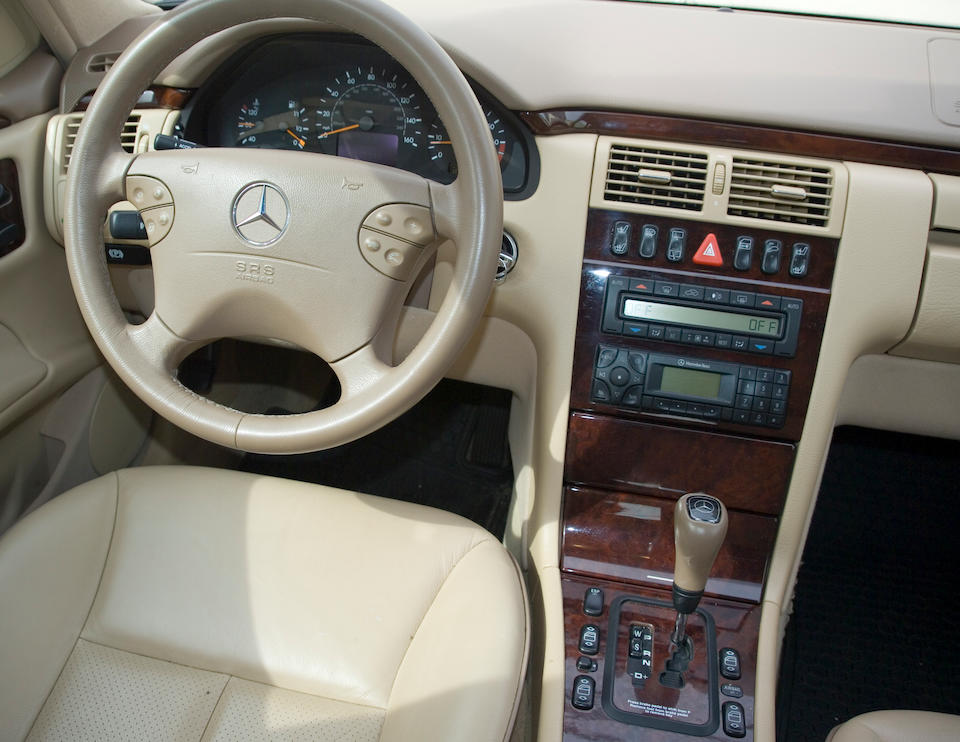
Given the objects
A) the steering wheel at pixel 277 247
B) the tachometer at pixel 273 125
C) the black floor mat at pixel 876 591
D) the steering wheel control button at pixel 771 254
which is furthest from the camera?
the black floor mat at pixel 876 591

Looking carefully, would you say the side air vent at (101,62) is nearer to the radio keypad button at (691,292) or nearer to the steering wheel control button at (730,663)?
the radio keypad button at (691,292)

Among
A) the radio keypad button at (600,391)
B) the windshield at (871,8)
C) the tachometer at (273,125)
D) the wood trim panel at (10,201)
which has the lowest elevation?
the radio keypad button at (600,391)

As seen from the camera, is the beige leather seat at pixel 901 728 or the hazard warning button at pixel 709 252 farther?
the hazard warning button at pixel 709 252

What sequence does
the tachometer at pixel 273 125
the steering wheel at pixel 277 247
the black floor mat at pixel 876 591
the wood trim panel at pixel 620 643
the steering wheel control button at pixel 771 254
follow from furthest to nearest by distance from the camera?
the black floor mat at pixel 876 591 → the tachometer at pixel 273 125 → the steering wheel control button at pixel 771 254 → the wood trim panel at pixel 620 643 → the steering wheel at pixel 277 247

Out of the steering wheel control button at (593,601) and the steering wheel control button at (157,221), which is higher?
the steering wheel control button at (157,221)

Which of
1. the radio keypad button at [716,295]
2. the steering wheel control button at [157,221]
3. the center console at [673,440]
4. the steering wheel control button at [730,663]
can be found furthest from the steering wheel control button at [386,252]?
the steering wheel control button at [730,663]

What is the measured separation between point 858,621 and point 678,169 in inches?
47.1

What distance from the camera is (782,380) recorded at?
136cm

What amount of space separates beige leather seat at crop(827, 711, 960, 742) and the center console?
193mm

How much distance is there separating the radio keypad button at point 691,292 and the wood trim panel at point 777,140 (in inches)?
8.9

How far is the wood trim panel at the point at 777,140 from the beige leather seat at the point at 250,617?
0.68 metres

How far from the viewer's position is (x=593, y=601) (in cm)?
135

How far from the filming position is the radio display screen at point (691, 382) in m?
1.36

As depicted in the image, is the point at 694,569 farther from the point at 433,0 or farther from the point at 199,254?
the point at 433,0
